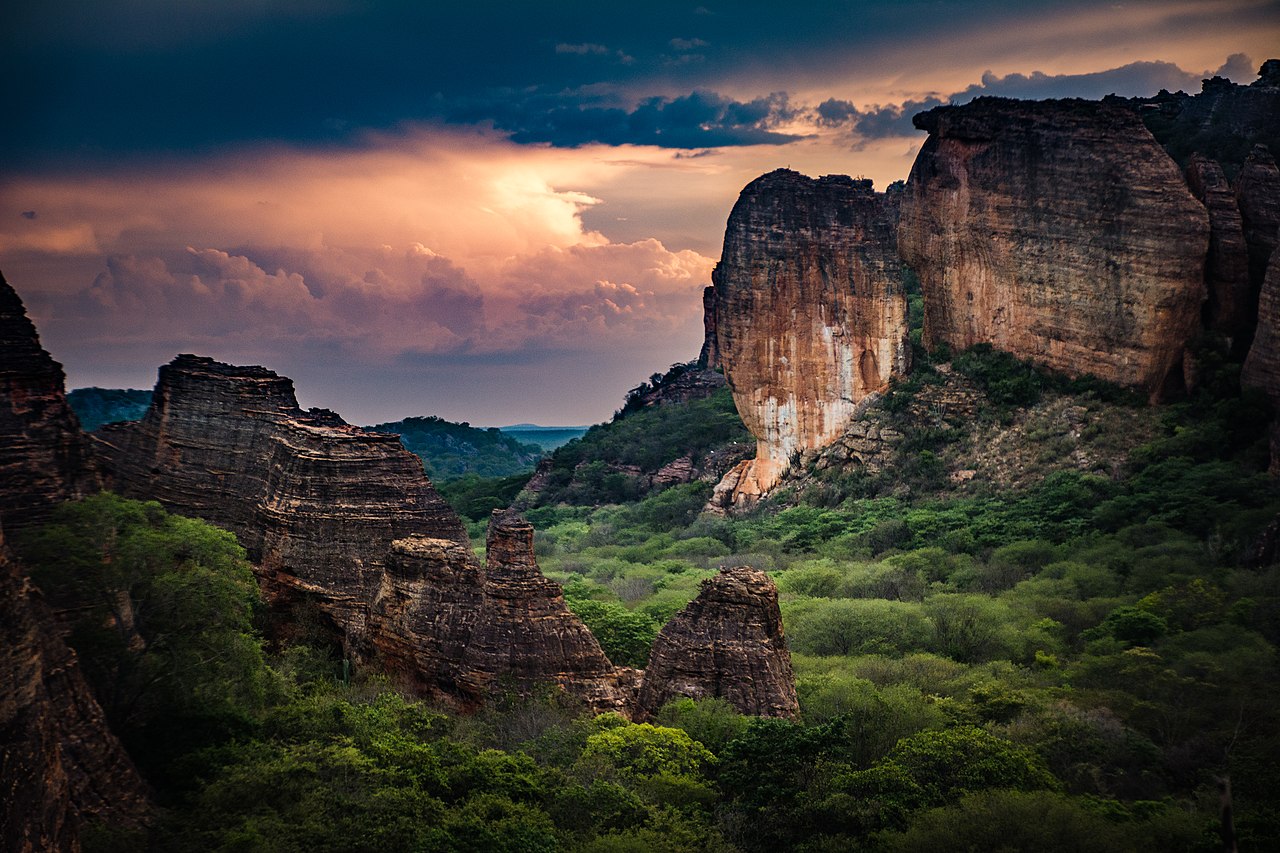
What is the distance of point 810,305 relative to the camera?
65688mm

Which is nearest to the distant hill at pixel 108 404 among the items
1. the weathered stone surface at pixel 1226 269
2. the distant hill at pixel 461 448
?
the distant hill at pixel 461 448

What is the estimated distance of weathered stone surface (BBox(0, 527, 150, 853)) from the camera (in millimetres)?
14375

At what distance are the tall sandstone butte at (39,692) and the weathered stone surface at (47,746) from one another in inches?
0.5

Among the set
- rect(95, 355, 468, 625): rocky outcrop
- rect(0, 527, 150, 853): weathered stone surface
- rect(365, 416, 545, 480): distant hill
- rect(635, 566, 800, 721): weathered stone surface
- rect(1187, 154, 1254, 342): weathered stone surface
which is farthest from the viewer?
rect(365, 416, 545, 480): distant hill

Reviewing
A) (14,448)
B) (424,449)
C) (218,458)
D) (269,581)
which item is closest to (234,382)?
(218,458)

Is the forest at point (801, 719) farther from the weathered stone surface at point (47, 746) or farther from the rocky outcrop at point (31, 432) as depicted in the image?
the rocky outcrop at point (31, 432)

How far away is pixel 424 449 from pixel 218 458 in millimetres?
117109

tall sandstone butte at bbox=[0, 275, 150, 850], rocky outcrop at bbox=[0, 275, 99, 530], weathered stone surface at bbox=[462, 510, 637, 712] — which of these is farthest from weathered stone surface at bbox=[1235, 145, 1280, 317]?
tall sandstone butte at bbox=[0, 275, 150, 850]

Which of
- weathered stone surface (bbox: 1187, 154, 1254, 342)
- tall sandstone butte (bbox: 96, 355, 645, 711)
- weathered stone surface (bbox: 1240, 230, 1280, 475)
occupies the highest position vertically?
weathered stone surface (bbox: 1187, 154, 1254, 342)

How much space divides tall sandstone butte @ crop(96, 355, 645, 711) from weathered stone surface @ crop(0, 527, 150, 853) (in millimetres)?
8783

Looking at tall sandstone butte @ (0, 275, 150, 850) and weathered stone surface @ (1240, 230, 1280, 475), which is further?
weathered stone surface @ (1240, 230, 1280, 475)

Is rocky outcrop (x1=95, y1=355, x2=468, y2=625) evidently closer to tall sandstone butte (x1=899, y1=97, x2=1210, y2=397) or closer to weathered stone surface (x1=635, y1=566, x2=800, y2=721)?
weathered stone surface (x1=635, y1=566, x2=800, y2=721)

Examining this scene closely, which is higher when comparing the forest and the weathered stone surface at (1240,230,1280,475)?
the weathered stone surface at (1240,230,1280,475)

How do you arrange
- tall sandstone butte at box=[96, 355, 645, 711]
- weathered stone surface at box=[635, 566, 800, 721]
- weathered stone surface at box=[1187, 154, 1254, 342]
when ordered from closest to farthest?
weathered stone surface at box=[635, 566, 800, 721] → tall sandstone butte at box=[96, 355, 645, 711] → weathered stone surface at box=[1187, 154, 1254, 342]
